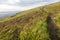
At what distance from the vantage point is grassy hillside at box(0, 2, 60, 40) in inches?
2286

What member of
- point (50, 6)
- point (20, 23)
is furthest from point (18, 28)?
point (50, 6)

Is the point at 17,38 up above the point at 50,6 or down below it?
below

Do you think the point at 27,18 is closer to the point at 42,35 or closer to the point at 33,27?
the point at 33,27

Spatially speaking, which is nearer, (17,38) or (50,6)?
(17,38)

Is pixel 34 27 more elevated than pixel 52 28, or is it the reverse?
pixel 52 28

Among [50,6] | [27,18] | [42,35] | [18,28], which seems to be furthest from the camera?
[50,6]

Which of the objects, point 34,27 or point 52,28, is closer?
point 52,28

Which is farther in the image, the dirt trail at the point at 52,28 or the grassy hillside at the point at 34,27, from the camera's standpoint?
the grassy hillside at the point at 34,27

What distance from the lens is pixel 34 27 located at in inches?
2431

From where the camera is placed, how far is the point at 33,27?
6172 cm

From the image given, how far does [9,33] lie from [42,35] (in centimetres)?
892

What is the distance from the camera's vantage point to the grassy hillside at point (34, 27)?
5806 centimetres

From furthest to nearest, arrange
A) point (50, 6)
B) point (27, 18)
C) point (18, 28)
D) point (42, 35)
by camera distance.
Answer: point (50, 6), point (27, 18), point (18, 28), point (42, 35)

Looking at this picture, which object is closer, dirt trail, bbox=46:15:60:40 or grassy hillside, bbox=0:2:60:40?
dirt trail, bbox=46:15:60:40
